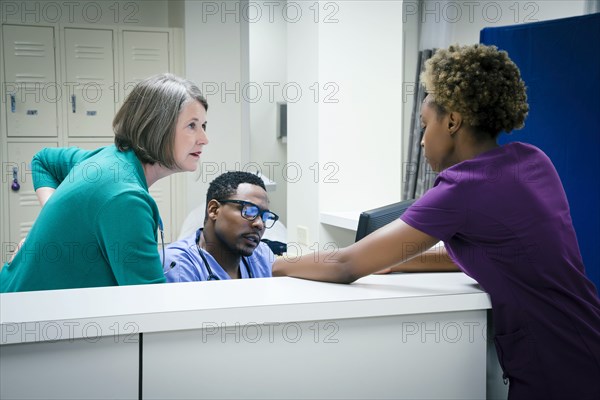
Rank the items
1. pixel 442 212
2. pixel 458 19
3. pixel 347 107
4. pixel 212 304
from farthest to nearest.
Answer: pixel 458 19 < pixel 347 107 < pixel 442 212 < pixel 212 304

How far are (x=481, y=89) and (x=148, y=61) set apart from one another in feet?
12.9

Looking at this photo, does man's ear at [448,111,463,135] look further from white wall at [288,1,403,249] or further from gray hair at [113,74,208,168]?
white wall at [288,1,403,249]

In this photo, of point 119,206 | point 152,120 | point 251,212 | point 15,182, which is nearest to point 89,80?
point 15,182

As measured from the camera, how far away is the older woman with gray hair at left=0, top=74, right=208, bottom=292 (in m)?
1.28

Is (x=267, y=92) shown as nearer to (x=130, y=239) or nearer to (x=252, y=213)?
(x=252, y=213)

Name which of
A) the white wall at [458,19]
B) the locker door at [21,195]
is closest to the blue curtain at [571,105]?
the white wall at [458,19]

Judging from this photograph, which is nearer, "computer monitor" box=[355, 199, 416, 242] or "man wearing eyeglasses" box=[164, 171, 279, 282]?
"computer monitor" box=[355, 199, 416, 242]

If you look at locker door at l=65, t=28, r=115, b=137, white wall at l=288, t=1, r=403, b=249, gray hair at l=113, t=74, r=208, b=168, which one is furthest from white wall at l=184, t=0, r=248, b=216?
gray hair at l=113, t=74, r=208, b=168

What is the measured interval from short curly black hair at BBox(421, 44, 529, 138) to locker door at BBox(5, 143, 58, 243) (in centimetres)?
387

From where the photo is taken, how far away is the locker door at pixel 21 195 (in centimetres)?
447

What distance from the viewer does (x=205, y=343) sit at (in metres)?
1.02

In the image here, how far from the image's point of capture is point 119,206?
1.28 metres

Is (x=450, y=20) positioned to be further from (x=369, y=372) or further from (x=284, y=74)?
(x=369, y=372)

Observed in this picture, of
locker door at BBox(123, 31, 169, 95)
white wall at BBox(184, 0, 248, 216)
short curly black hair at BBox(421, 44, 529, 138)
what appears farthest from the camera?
white wall at BBox(184, 0, 248, 216)
